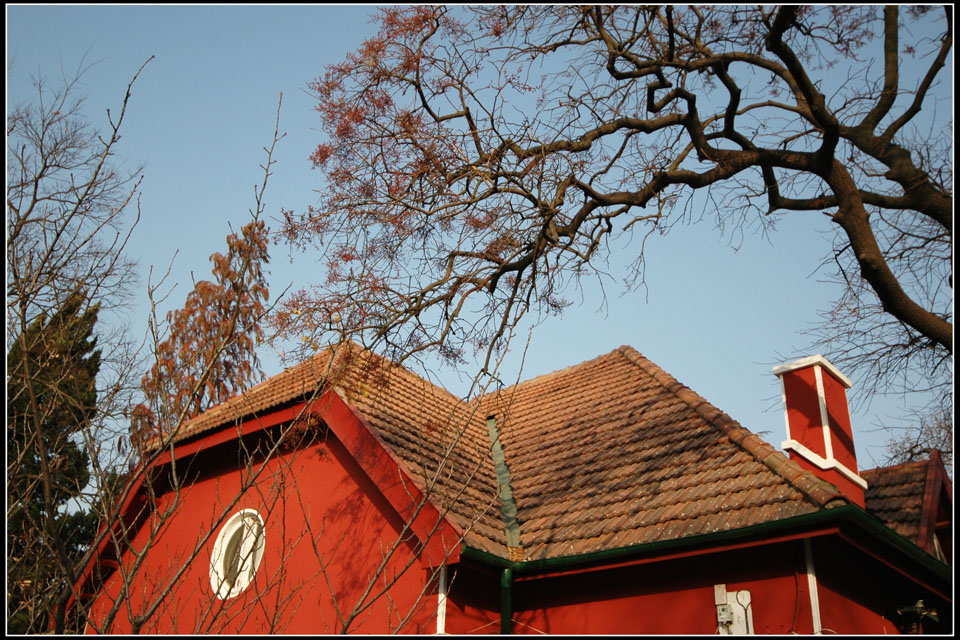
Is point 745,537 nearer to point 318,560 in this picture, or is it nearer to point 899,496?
point 899,496

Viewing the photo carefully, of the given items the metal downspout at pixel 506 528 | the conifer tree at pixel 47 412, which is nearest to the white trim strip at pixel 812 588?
the metal downspout at pixel 506 528

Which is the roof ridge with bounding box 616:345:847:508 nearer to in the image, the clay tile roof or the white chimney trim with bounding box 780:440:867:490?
the white chimney trim with bounding box 780:440:867:490

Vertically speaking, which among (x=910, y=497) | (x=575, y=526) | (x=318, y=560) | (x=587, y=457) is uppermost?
(x=587, y=457)

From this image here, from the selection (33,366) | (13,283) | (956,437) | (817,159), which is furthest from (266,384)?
(956,437)

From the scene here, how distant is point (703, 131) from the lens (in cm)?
680

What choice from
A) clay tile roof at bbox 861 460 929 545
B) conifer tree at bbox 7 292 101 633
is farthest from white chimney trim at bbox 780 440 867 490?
conifer tree at bbox 7 292 101 633

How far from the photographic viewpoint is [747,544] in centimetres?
611

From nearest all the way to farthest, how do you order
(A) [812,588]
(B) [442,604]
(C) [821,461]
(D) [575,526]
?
(A) [812,588]
(C) [821,461]
(B) [442,604]
(D) [575,526]

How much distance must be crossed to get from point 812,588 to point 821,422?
153 centimetres

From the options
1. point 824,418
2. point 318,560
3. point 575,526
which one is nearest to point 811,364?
point 824,418

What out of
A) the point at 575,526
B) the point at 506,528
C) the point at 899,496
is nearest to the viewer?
the point at 575,526

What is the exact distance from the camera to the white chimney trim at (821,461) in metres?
6.59

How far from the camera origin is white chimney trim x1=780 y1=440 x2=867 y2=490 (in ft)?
21.6

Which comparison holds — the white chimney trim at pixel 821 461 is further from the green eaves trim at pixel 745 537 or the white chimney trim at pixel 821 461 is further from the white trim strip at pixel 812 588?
the white trim strip at pixel 812 588
